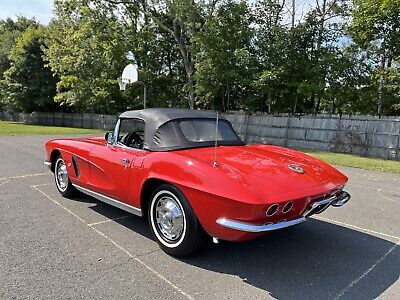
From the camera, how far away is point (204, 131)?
4.36 m

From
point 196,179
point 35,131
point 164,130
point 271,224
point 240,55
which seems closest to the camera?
point 271,224

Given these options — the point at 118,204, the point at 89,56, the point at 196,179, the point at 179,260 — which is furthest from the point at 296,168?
the point at 89,56

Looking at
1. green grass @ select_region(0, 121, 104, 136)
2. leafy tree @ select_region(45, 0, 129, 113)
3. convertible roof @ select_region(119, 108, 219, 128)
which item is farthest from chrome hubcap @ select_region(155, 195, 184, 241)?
leafy tree @ select_region(45, 0, 129, 113)

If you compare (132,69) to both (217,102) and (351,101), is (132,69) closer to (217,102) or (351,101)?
(217,102)

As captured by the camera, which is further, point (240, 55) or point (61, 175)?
point (240, 55)

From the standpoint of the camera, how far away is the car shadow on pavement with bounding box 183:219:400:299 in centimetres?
297

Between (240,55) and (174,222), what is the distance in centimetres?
1714

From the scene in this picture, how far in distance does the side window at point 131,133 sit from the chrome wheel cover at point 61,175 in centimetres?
146

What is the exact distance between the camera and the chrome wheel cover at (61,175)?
551 cm

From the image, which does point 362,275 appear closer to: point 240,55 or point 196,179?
point 196,179

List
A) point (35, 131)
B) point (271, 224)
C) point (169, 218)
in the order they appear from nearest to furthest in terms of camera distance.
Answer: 1. point (271, 224)
2. point (169, 218)
3. point (35, 131)

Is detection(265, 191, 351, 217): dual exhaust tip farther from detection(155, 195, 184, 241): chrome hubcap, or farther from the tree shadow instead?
detection(155, 195, 184, 241): chrome hubcap

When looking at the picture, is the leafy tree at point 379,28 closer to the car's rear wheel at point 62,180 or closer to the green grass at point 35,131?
the green grass at point 35,131

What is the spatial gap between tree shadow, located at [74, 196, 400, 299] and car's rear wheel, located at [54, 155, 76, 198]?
1.55 m
